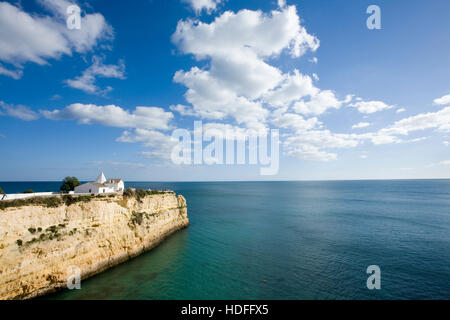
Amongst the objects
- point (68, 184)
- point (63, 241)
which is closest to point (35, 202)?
point (63, 241)

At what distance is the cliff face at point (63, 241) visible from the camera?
57.1ft

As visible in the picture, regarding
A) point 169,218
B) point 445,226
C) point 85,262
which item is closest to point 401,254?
point 445,226

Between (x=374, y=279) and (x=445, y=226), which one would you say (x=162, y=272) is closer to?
(x=374, y=279)

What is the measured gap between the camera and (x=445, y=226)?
40.3m

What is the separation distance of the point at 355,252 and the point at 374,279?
7.94m

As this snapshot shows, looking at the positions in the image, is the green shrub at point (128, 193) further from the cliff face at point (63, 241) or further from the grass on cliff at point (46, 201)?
the grass on cliff at point (46, 201)

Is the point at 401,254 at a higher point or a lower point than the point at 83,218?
lower

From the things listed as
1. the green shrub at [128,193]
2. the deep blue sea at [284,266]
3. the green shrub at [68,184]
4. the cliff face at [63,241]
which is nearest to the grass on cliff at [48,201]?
the cliff face at [63,241]

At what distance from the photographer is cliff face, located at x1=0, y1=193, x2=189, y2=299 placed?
17.4m

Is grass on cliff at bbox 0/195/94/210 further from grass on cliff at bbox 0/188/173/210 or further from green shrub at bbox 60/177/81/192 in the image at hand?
Answer: green shrub at bbox 60/177/81/192

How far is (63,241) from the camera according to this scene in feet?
67.2
